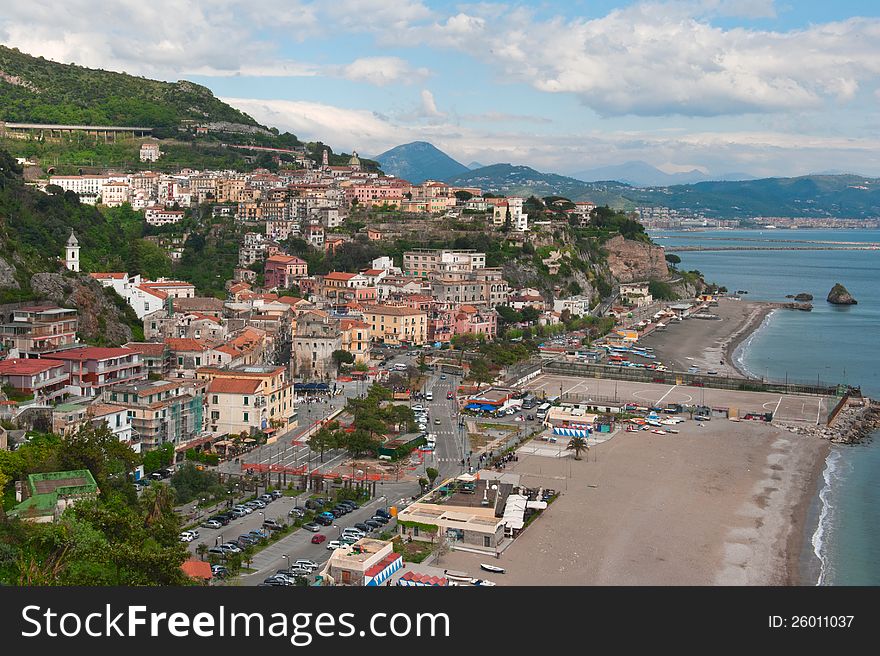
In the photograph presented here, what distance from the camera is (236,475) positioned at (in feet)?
74.9

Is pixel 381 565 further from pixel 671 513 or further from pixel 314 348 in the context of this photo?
pixel 314 348

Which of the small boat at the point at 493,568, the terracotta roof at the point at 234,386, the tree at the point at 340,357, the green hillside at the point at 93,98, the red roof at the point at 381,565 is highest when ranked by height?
the green hillside at the point at 93,98

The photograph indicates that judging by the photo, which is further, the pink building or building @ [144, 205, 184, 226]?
building @ [144, 205, 184, 226]

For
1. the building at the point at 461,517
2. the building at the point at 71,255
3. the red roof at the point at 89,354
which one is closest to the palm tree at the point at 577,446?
the building at the point at 461,517

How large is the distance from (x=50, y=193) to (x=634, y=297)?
118 feet

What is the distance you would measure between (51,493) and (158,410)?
6.18 meters

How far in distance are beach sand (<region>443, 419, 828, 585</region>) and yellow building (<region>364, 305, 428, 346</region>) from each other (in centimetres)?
1474

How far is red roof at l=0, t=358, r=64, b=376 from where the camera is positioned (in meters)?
23.8

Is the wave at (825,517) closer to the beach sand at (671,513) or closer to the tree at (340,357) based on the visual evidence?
the beach sand at (671,513)

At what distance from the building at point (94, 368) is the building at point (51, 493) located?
637 centimetres

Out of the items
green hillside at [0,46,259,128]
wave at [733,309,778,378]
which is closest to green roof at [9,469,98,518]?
wave at [733,309,778,378]

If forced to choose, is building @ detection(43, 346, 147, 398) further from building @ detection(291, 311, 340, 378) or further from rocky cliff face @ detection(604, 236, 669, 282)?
rocky cliff face @ detection(604, 236, 669, 282)

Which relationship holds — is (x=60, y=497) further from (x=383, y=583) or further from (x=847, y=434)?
(x=847, y=434)

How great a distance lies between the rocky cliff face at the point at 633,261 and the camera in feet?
223
